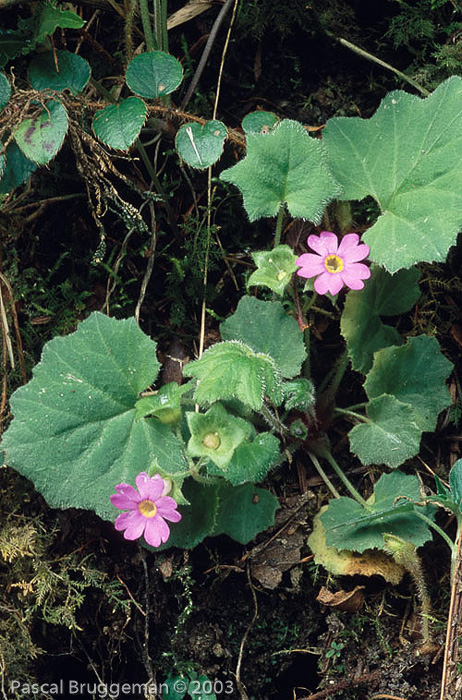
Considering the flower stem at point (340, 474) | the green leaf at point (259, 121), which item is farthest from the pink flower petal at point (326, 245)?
the flower stem at point (340, 474)

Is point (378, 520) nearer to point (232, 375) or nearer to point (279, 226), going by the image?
point (232, 375)

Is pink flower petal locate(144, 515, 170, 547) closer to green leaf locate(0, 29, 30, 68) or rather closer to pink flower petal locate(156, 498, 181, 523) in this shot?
pink flower petal locate(156, 498, 181, 523)

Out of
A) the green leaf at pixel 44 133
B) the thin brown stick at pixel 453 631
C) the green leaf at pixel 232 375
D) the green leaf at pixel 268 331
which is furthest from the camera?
the green leaf at pixel 268 331

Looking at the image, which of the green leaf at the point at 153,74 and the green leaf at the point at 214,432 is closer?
the green leaf at the point at 214,432

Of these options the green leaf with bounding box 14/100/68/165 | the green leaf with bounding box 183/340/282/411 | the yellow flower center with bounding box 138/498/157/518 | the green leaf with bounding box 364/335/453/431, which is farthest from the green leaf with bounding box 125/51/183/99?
the yellow flower center with bounding box 138/498/157/518

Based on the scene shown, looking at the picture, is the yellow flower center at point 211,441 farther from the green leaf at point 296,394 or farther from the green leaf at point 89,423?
the green leaf at point 296,394

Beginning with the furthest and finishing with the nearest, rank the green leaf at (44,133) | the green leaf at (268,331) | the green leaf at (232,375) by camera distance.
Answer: the green leaf at (268,331), the green leaf at (44,133), the green leaf at (232,375)
